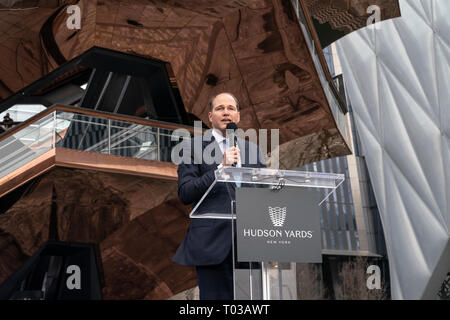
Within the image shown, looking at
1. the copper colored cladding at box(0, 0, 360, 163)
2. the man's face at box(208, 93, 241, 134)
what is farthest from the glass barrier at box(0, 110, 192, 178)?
the man's face at box(208, 93, 241, 134)

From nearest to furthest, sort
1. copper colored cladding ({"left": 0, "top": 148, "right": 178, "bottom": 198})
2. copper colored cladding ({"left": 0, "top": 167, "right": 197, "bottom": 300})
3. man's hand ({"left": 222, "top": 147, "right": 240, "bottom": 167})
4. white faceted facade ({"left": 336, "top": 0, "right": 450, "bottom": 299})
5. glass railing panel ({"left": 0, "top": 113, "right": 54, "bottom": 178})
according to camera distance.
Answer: man's hand ({"left": 222, "top": 147, "right": 240, "bottom": 167}) → copper colored cladding ({"left": 0, "top": 148, "right": 178, "bottom": 198}) → glass railing panel ({"left": 0, "top": 113, "right": 54, "bottom": 178}) → copper colored cladding ({"left": 0, "top": 167, "right": 197, "bottom": 300}) → white faceted facade ({"left": 336, "top": 0, "right": 450, "bottom": 299})

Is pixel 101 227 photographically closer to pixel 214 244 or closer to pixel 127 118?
pixel 127 118

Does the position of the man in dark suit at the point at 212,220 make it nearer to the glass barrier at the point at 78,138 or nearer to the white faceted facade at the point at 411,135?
the glass barrier at the point at 78,138

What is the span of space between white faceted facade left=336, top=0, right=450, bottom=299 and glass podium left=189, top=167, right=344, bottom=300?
18.1 meters

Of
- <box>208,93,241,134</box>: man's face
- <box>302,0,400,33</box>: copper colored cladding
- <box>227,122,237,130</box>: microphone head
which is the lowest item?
<box>227,122,237,130</box>: microphone head

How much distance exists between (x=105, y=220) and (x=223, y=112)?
8.71 meters

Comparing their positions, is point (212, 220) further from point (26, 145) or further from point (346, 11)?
point (346, 11)

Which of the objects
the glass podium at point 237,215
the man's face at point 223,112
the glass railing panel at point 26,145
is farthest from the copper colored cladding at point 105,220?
the glass podium at point 237,215

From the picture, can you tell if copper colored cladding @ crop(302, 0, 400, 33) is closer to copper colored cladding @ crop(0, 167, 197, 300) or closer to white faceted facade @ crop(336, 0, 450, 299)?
copper colored cladding @ crop(0, 167, 197, 300)

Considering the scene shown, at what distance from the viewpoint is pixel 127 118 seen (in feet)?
35.3

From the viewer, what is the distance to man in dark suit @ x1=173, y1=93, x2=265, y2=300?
2975 millimetres

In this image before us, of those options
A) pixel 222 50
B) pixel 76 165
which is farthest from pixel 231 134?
pixel 222 50

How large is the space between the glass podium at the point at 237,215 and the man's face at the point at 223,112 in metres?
0.44
